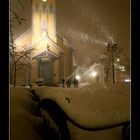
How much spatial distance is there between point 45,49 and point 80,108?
42 centimetres

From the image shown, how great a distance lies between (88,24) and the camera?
1412mm

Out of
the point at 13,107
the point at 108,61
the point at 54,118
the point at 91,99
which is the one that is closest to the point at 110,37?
the point at 108,61

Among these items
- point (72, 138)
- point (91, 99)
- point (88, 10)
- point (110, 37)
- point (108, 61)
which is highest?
point (88, 10)

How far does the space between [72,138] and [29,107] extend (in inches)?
12.3

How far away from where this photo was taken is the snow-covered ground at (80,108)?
1271mm

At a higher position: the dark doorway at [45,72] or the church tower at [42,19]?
the church tower at [42,19]

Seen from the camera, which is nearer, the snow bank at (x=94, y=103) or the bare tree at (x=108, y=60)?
the snow bank at (x=94, y=103)

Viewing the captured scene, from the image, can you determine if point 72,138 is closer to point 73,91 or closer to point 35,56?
point 73,91

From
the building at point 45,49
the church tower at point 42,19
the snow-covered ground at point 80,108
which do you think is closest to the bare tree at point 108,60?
the snow-covered ground at point 80,108

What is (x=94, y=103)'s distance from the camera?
1358 mm

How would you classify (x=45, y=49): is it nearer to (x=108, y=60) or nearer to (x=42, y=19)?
(x=42, y=19)

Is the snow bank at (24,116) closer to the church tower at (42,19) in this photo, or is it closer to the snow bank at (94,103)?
the snow bank at (94,103)

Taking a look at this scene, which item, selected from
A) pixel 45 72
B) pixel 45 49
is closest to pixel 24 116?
pixel 45 72

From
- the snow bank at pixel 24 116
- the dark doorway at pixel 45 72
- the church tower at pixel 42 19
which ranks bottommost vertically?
the snow bank at pixel 24 116
